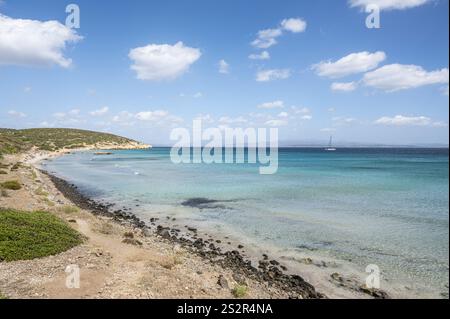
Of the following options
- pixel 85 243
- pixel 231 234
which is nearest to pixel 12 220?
pixel 85 243

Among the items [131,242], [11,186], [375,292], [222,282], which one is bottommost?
[375,292]

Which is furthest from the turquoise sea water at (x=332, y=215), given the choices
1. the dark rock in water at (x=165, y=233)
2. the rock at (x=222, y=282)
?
the rock at (x=222, y=282)

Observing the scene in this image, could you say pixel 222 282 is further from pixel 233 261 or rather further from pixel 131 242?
pixel 131 242

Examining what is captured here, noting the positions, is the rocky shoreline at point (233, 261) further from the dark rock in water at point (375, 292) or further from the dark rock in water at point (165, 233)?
the dark rock in water at point (375, 292)

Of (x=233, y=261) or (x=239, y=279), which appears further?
(x=233, y=261)

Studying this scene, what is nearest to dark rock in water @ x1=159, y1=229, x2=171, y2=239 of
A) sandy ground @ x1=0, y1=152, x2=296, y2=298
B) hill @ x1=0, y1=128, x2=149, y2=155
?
sandy ground @ x1=0, y1=152, x2=296, y2=298

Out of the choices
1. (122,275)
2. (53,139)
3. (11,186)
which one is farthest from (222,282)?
(53,139)

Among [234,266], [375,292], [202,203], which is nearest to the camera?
[375,292]

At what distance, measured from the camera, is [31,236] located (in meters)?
15.7

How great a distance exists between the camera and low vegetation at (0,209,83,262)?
45.9ft

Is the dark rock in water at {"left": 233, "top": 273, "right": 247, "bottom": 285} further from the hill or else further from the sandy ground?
the hill

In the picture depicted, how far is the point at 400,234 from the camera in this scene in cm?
2198

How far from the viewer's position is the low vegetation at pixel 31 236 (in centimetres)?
1398

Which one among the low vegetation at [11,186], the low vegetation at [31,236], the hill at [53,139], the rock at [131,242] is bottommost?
the rock at [131,242]
